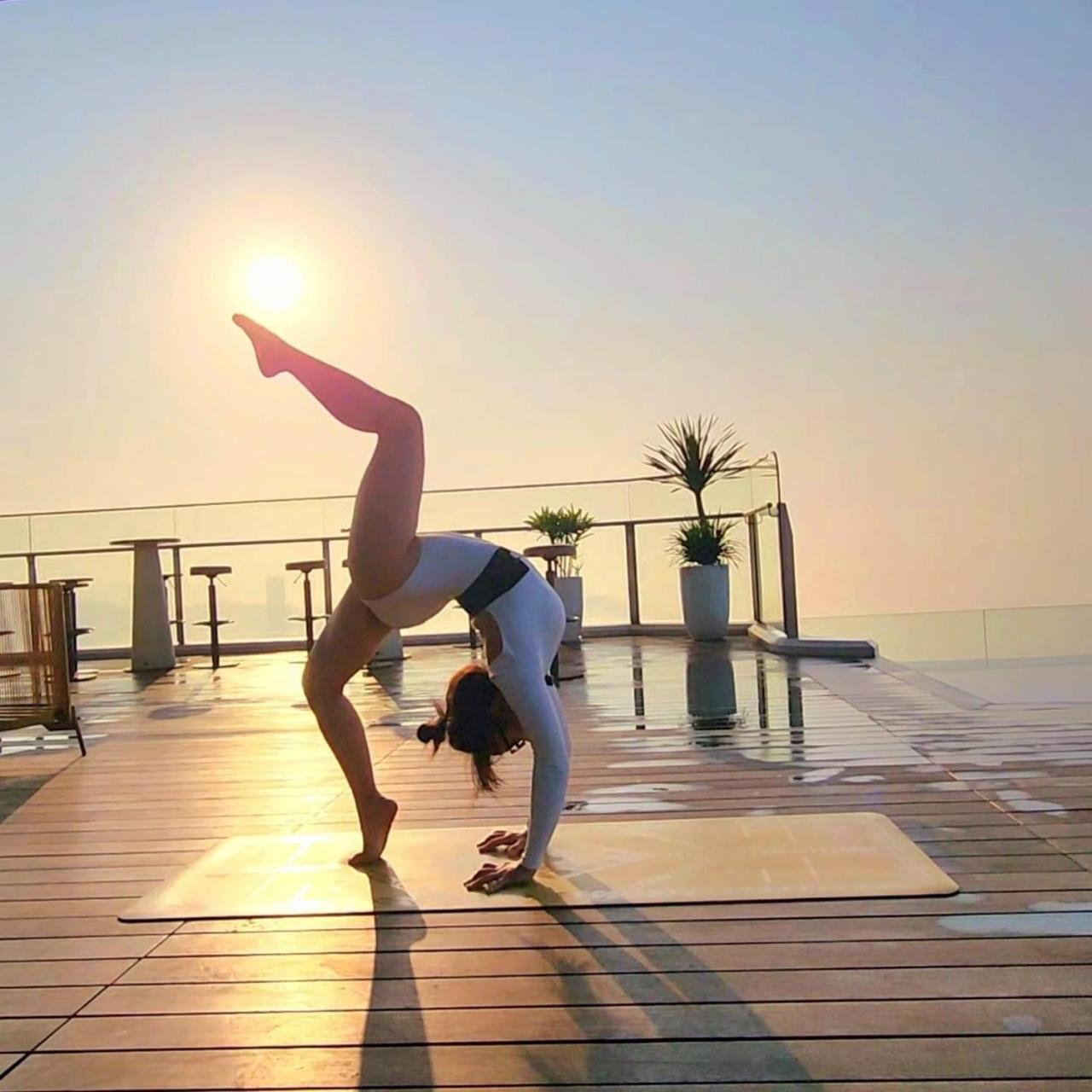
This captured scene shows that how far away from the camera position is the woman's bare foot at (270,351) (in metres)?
2.67

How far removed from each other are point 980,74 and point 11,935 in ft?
27.3

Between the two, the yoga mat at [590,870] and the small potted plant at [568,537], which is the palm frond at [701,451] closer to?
the small potted plant at [568,537]

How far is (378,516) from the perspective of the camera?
247 cm

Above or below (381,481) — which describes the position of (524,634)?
below

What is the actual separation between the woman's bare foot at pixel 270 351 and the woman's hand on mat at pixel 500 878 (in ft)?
3.85

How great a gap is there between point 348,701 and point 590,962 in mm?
954

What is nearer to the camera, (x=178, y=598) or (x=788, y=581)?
(x=788, y=581)

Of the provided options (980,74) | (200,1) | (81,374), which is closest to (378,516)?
(200,1)

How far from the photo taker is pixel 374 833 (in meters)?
2.69

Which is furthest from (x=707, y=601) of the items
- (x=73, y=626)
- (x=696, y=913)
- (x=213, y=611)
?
(x=696, y=913)

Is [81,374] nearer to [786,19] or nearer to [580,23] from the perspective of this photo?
[580,23]

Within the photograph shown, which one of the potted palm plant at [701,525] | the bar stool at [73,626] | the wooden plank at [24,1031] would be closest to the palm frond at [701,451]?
the potted palm plant at [701,525]

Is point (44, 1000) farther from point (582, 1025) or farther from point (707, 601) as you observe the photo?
point (707, 601)

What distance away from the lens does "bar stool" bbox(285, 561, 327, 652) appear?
859cm
